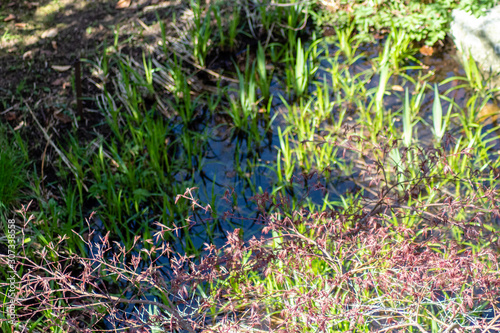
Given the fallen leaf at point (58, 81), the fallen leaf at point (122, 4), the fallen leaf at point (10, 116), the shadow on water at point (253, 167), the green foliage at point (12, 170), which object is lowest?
the shadow on water at point (253, 167)

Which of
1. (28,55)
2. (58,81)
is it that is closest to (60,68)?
(58,81)

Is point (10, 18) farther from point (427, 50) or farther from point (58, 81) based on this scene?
point (427, 50)

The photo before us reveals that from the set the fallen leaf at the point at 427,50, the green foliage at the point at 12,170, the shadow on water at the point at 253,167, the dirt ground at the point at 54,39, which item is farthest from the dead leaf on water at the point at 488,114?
the green foliage at the point at 12,170

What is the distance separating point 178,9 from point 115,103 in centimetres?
133

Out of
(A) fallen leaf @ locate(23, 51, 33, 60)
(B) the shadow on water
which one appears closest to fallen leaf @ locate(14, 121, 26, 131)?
(A) fallen leaf @ locate(23, 51, 33, 60)

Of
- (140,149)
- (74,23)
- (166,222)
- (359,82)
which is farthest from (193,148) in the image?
(74,23)

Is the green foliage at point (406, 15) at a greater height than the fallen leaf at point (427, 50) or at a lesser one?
greater

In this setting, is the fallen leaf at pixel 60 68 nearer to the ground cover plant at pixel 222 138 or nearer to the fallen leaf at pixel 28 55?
the ground cover plant at pixel 222 138

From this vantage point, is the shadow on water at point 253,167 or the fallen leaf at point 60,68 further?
the fallen leaf at point 60,68

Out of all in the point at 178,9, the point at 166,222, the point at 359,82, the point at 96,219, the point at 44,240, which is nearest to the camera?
the point at 44,240

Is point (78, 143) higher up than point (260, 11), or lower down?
lower down

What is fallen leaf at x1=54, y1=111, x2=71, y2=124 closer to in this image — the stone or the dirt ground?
the dirt ground

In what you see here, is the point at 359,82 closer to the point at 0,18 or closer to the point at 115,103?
the point at 115,103

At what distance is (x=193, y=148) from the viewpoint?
10.2 ft
